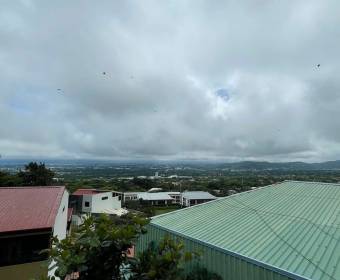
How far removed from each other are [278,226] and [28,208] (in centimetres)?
950

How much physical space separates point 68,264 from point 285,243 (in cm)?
592

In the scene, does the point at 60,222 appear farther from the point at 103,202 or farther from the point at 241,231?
the point at 103,202

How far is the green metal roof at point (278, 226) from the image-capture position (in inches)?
256

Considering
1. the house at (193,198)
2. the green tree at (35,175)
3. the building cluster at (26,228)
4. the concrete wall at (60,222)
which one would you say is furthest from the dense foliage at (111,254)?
the house at (193,198)

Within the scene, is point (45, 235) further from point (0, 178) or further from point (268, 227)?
point (0, 178)

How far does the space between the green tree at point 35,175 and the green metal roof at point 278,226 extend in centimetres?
3486

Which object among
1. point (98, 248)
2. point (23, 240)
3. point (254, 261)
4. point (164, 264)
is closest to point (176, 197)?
point (23, 240)

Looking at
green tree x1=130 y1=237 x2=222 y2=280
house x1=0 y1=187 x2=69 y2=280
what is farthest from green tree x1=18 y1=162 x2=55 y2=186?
green tree x1=130 y1=237 x2=222 y2=280

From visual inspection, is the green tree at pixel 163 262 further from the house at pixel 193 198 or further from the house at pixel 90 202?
the house at pixel 193 198

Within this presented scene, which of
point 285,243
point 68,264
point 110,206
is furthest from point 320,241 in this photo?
point 110,206

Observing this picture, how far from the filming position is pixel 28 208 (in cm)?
1120

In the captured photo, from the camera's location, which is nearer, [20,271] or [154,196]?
[20,271]

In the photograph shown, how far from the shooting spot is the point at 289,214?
9500 mm

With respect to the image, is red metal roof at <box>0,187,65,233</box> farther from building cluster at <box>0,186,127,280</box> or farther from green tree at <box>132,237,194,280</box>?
green tree at <box>132,237,194,280</box>
